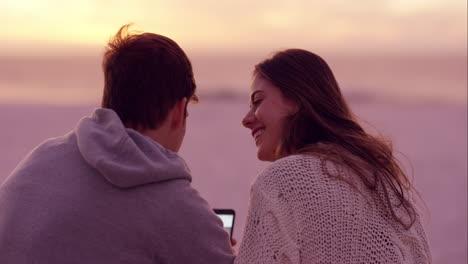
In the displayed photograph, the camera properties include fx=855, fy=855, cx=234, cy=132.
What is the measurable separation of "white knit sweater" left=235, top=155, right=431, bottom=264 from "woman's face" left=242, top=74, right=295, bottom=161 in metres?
0.30

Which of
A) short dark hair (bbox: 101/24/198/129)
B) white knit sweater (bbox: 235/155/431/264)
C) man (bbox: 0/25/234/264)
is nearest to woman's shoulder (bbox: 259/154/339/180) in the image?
white knit sweater (bbox: 235/155/431/264)

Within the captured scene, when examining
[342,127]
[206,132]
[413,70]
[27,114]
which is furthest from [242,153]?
[413,70]

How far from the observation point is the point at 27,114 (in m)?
18.0

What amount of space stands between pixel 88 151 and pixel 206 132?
12225 mm

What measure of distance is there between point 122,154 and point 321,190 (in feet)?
1.75

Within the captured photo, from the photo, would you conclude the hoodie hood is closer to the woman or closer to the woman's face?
the woman

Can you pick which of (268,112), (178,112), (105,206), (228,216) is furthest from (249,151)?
(105,206)

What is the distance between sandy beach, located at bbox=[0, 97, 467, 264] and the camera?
26.1 ft

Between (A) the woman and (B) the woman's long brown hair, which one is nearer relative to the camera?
(A) the woman

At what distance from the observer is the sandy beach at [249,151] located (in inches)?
314

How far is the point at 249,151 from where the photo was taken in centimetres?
1173

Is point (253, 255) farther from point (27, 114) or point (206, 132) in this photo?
point (27, 114)

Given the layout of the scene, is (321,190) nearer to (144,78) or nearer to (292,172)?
(292,172)

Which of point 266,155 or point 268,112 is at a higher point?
point 268,112
